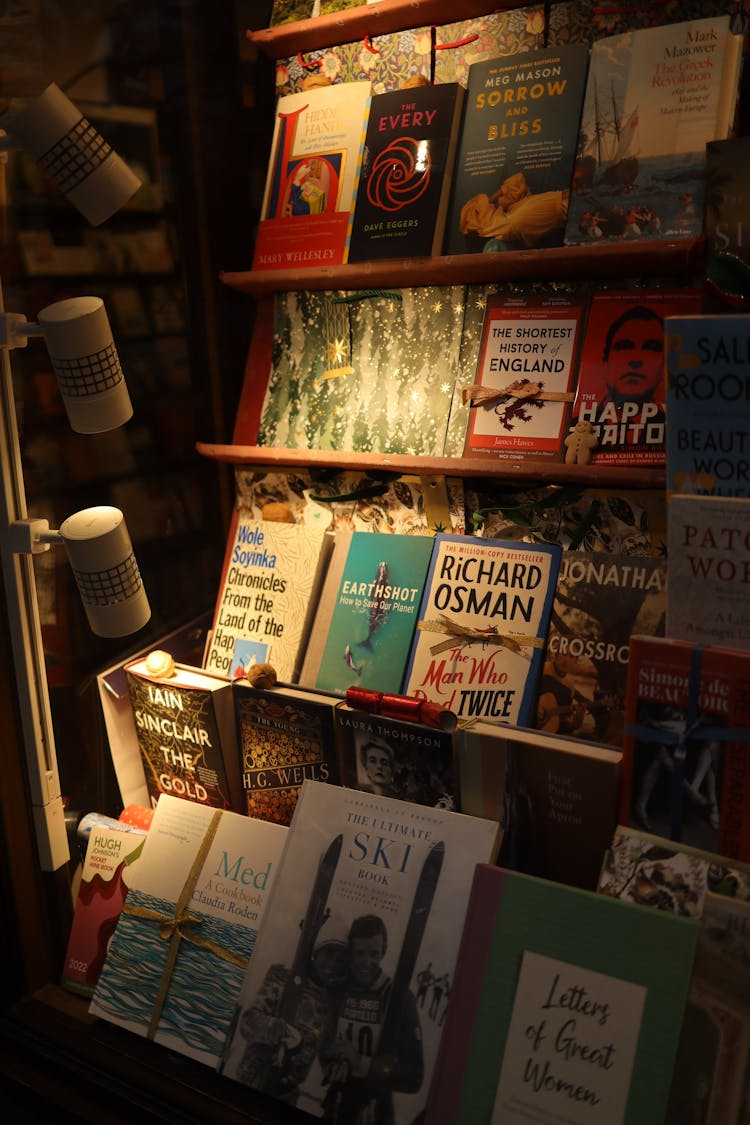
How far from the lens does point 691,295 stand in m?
1.77

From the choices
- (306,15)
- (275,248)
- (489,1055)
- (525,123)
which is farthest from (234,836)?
(306,15)

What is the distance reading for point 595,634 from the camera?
182 centimetres

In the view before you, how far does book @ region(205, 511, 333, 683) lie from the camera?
211cm

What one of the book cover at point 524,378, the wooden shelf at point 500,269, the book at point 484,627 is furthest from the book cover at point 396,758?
the wooden shelf at point 500,269

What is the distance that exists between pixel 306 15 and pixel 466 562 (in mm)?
1263

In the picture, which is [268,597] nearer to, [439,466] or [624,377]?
[439,466]

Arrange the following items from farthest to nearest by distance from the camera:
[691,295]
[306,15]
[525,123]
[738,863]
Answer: [306,15] < [525,123] < [691,295] < [738,863]

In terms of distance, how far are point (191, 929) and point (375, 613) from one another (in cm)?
72

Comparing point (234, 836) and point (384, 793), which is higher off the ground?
point (384, 793)

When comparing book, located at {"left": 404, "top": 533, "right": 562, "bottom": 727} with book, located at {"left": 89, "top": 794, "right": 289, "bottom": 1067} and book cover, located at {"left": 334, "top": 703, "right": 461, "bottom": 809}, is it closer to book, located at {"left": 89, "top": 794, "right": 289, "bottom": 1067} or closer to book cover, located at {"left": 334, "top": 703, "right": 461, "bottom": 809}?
book cover, located at {"left": 334, "top": 703, "right": 461, "bottom": 809}

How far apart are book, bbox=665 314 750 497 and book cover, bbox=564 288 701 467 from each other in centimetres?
30

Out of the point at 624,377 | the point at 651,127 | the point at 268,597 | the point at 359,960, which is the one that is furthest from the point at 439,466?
the point at 359,960

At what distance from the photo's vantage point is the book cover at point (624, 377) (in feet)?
5.87

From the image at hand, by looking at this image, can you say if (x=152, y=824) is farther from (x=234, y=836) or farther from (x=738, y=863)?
(x=738, y=863)
